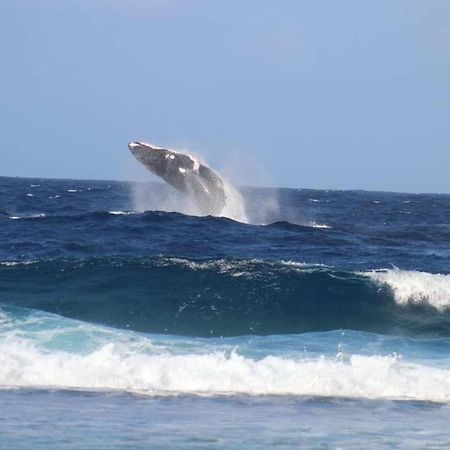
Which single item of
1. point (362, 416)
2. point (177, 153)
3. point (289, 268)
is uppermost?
point (177, 153)

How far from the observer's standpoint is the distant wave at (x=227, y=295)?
24.0 m

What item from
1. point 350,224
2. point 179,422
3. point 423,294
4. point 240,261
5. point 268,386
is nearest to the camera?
point 179,422

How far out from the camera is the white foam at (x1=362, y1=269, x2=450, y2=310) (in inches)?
1015

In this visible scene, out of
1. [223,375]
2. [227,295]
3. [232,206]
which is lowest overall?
[223,375]

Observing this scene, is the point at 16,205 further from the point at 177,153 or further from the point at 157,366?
the point at 157,366

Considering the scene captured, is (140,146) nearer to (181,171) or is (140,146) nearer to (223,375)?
(181,171)

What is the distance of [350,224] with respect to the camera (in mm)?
46719

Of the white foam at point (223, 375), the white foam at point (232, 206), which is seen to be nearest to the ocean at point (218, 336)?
the white foam at point (223, 375)

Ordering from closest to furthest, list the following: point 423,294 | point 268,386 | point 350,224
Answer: point 268,386
point 423,294
point 350,224

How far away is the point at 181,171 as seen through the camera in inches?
1411

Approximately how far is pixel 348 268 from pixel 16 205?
30.1m

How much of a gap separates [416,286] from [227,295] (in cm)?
459

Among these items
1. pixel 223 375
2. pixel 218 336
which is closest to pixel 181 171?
pixel 218 336

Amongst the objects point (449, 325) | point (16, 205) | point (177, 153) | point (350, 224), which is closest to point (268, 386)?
point (449, 325)
